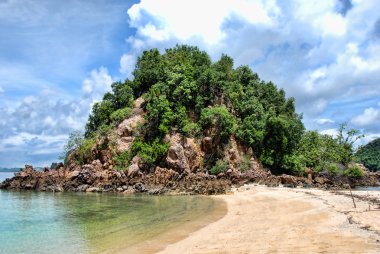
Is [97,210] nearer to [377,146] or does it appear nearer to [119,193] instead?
[119,193]

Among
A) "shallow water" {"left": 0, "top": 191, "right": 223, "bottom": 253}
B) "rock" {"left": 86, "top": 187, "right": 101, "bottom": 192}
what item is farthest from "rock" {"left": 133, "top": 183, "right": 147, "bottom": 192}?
"shallow water" {"left": 0, "top": 191, "right": 223, "bottom": 253}

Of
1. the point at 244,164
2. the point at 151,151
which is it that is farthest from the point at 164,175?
the point at 244,164

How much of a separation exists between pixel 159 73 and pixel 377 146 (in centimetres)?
10591

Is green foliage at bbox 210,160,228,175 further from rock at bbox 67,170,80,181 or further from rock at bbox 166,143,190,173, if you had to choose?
rock at bbox 67,170,80,181

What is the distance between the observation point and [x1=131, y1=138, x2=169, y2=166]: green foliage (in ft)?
190

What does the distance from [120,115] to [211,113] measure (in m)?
16.2

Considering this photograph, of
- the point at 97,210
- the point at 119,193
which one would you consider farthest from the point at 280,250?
the point at 119,193

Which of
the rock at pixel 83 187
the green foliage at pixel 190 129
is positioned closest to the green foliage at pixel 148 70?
the green foliage at pixel 190 129

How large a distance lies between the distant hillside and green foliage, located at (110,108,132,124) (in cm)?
7655

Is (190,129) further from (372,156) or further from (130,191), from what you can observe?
(372,156)

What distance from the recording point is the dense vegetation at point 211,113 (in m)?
60.1

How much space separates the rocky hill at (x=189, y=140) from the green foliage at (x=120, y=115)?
0.18m

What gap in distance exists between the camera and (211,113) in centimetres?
6019

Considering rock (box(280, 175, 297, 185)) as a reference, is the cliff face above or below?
above
